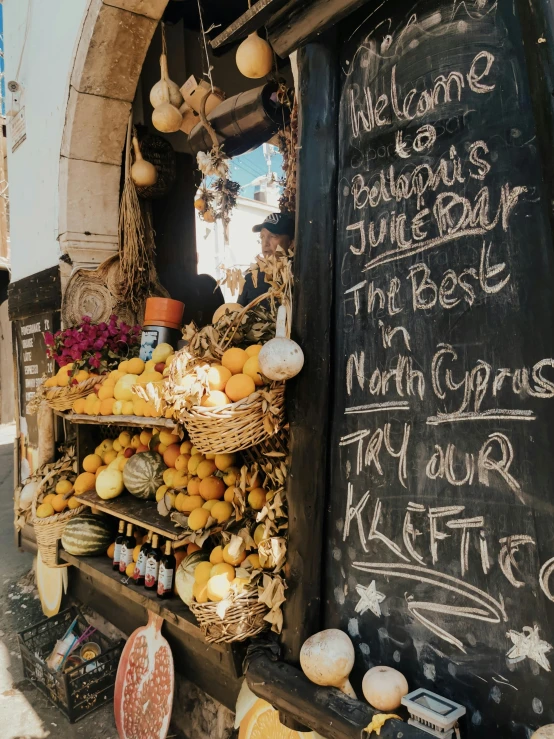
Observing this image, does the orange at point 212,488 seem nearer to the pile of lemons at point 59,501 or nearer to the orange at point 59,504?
the pile of lemons at point 59,501

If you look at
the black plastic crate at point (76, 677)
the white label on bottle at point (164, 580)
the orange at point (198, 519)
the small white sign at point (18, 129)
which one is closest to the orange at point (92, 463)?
the black plastic crate at point (76, 677)

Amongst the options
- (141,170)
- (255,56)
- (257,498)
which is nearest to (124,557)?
(257,498)

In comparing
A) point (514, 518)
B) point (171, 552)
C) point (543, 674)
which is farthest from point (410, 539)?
point (171, 552)

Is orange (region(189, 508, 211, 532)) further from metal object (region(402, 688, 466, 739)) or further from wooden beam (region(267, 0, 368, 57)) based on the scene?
wooden beam (region(267, 0, 368, 57))

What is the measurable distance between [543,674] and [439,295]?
3.25ft

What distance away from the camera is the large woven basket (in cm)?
171

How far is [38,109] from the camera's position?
4348 mm

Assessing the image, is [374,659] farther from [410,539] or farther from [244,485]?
[244,485]

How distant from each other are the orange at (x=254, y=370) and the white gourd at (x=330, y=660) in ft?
2.88

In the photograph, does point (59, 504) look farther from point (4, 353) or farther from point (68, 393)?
point (4, 353)

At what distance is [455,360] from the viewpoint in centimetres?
136

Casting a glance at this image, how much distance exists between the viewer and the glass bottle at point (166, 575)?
246cm

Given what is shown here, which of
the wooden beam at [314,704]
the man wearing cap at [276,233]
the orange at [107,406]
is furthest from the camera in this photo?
the man wearing cap at [276,233]

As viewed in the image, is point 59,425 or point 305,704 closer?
point 305,704
